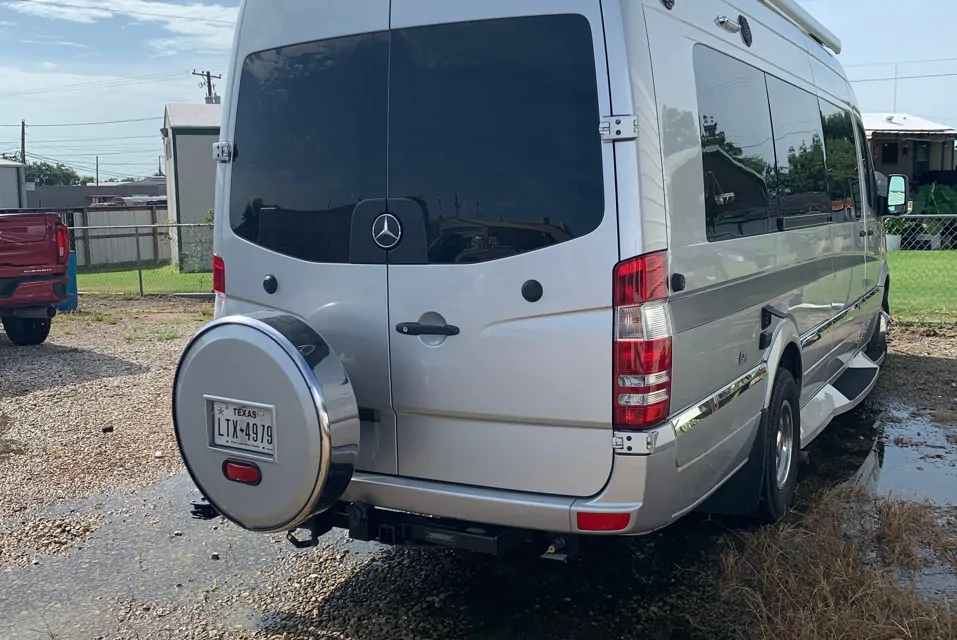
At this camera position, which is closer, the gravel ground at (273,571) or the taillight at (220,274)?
the gravel ground at (273,571)

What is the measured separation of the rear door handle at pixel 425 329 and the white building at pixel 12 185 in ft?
123

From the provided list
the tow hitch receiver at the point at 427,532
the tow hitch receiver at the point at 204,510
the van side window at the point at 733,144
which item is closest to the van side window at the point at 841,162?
the van side window at the point at 733,144

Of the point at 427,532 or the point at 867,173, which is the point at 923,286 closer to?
the point at 867,173

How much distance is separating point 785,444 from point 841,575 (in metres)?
1.18

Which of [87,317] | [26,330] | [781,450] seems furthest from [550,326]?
[87,317]

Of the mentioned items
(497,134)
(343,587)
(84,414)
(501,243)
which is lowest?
(343,587)

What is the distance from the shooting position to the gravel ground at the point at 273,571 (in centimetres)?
406

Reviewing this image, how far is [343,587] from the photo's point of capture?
445cm

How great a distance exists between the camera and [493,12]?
3.52m

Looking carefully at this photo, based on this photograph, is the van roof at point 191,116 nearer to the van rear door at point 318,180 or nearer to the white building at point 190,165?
the white building at point 190,165

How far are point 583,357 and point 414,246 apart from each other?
33.0 inches

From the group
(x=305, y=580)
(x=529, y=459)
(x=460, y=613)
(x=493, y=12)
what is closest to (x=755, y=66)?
(x=493, y=12)

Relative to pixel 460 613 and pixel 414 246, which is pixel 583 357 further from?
pixel 460 613

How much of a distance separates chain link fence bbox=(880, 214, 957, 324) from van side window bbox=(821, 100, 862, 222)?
7.68 ft
